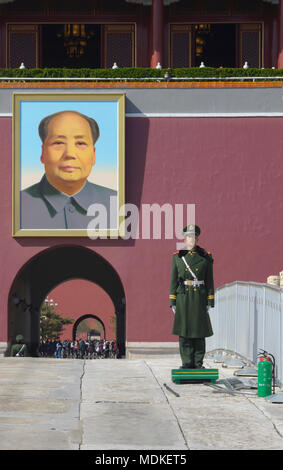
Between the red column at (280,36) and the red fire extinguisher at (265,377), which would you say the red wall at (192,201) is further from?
the red fire extinguisher at (265,377)

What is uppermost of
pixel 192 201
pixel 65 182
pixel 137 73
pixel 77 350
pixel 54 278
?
pixel 137 73

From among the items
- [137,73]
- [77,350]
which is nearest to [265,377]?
[137,73]

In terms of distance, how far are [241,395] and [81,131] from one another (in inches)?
561

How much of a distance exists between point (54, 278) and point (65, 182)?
45.8ft

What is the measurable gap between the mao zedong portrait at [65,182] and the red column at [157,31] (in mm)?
4391

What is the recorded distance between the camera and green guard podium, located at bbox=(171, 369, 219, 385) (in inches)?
432

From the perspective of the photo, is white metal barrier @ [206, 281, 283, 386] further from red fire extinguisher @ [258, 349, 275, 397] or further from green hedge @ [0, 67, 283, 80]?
green hedge @ [0, 67, 283, 80]

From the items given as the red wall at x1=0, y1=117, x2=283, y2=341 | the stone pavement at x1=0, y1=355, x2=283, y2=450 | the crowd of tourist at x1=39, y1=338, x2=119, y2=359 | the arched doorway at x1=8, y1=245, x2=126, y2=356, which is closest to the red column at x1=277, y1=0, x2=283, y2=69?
Answer: the red wall at x1=0, y1=117, x2=283, y2=341

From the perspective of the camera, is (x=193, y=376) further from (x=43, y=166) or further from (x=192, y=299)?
(x=43, y=166)

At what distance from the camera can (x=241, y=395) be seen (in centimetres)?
1008

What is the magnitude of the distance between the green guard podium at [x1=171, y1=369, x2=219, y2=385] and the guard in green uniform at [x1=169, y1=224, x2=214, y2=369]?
422mm

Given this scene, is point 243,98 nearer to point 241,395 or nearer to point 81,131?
point 81,131

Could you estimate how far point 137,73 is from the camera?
23.9m
